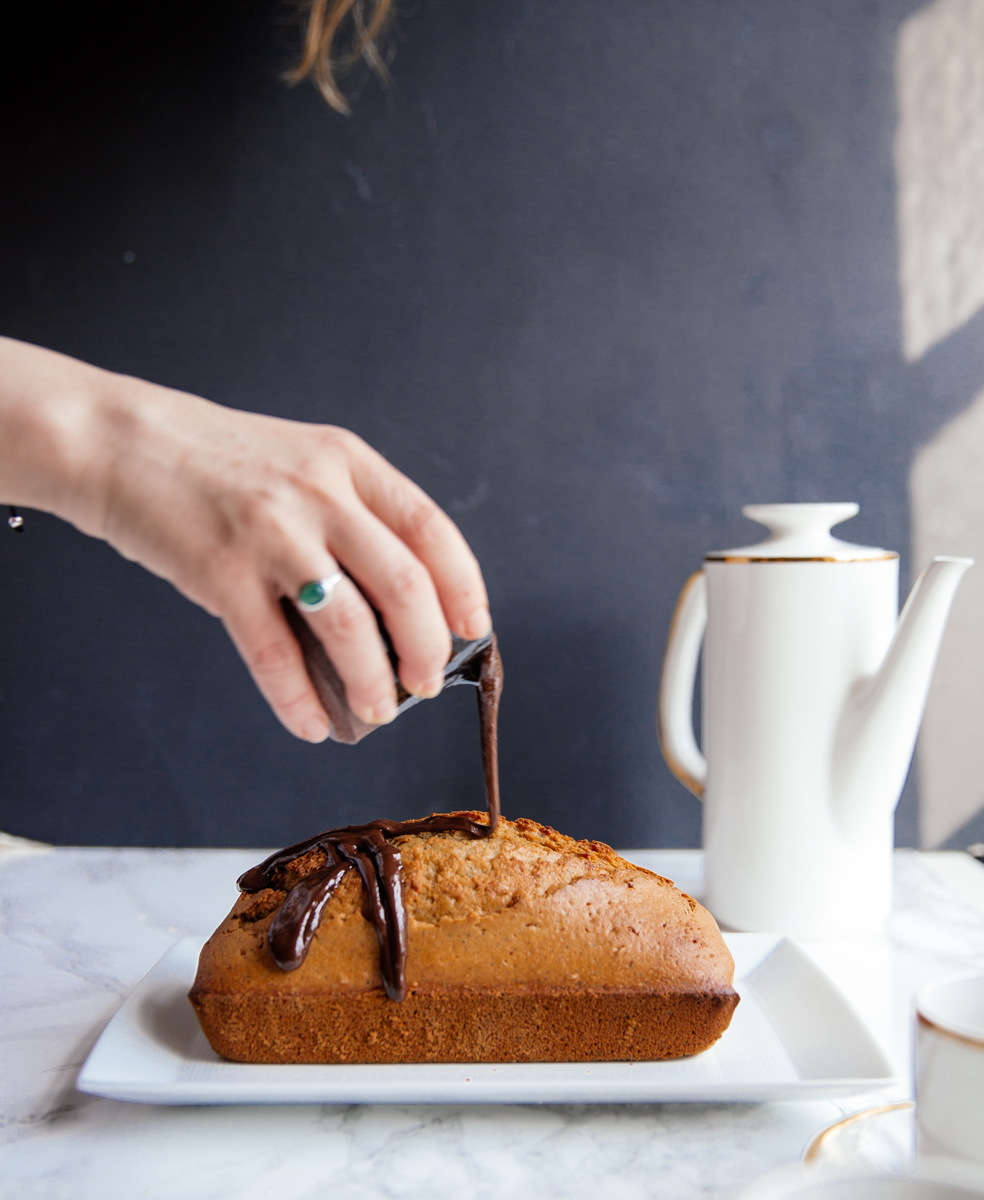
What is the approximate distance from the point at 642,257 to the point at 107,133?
83 centimetres

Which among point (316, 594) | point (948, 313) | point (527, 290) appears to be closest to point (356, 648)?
point (316, 594)

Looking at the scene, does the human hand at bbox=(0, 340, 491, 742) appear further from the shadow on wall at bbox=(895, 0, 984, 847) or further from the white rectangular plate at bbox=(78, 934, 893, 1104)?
the shadow on wall at bbox=(895, 0, 984, 847)

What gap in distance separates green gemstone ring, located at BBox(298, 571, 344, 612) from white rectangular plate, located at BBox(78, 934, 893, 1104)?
36cm

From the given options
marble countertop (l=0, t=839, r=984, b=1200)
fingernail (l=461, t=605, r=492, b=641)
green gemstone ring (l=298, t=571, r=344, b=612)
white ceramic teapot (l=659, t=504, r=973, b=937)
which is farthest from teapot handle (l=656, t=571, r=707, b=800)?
green gemstone ring (l=298, t=571, r=344, b=612)

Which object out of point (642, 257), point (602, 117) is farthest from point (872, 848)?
point (602, 117)

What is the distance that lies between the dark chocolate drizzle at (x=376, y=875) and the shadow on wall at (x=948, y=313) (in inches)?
34.5

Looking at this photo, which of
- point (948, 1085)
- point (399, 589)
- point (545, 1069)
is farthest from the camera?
point (545, 1069)

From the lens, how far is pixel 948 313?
57.2 inches

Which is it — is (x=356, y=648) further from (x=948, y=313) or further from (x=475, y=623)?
(x=948, y=313)

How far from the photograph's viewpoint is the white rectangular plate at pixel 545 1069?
2.34 feet

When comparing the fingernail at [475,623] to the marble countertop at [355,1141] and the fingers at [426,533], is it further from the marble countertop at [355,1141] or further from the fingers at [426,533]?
the marble countertop at [355,1141]

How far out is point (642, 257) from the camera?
146cm

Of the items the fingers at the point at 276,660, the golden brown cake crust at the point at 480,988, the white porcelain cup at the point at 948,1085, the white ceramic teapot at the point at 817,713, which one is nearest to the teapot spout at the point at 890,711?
the white ceramic teapot at the point at 817,713

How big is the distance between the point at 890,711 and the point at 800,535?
221mm
